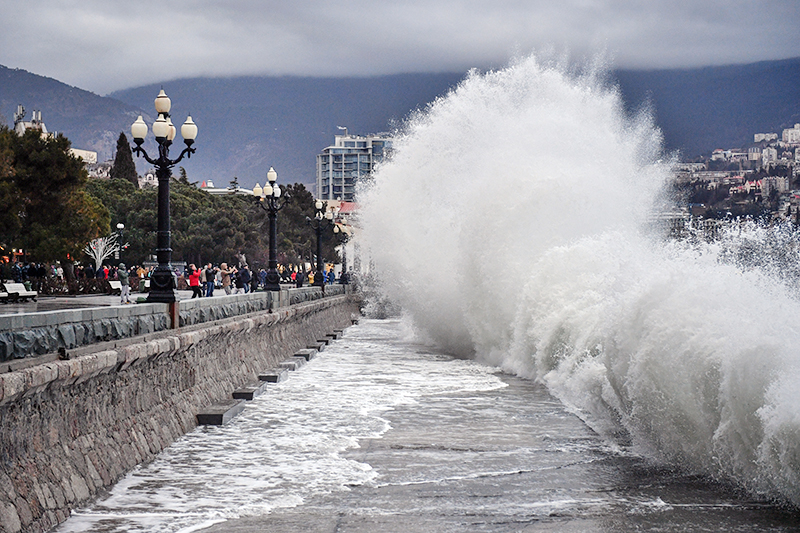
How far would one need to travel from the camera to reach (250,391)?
15930 mm

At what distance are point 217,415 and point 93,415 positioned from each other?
173 inches

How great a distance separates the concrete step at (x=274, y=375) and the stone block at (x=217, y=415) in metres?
4.39

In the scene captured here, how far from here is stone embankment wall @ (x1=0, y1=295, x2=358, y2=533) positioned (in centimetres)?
690

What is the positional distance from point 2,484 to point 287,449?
5164 millimetres

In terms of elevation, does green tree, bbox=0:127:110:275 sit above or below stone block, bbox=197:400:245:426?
above

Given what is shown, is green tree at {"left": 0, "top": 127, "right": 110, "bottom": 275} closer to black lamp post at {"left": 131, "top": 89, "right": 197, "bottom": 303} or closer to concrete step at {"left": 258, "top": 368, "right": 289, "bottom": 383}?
concrete step at {"left": 258, "top": 368, "right": 289, "bottom": 383}

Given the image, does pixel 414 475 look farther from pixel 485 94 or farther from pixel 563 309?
pixel 485 94

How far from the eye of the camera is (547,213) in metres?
23.6

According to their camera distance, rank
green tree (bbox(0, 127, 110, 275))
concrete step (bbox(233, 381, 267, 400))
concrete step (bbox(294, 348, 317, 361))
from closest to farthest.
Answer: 1. concrete step (bbox(233, 381, 267, 400))
2. concrete step (bbox(294, 348, 317, 361))
3. green tree (bbox(0, 127, 110, 275))

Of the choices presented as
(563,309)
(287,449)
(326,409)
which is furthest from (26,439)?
(563,309)

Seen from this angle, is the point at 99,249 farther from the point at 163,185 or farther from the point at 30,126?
the point at 163,185

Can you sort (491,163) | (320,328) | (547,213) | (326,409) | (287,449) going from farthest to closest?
1. (320,328)
2. (491,163)
3. (547,213)
4. (326,409)
5. (287,449)

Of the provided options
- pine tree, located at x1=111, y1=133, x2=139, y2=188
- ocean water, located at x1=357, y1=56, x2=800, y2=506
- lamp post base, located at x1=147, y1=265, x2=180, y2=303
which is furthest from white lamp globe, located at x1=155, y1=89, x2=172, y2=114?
pine tree, located at x1=111, y1=133, x2=139, y2=188

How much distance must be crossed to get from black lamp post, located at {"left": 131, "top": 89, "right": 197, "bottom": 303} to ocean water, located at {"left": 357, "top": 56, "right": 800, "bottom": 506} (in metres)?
5.92
